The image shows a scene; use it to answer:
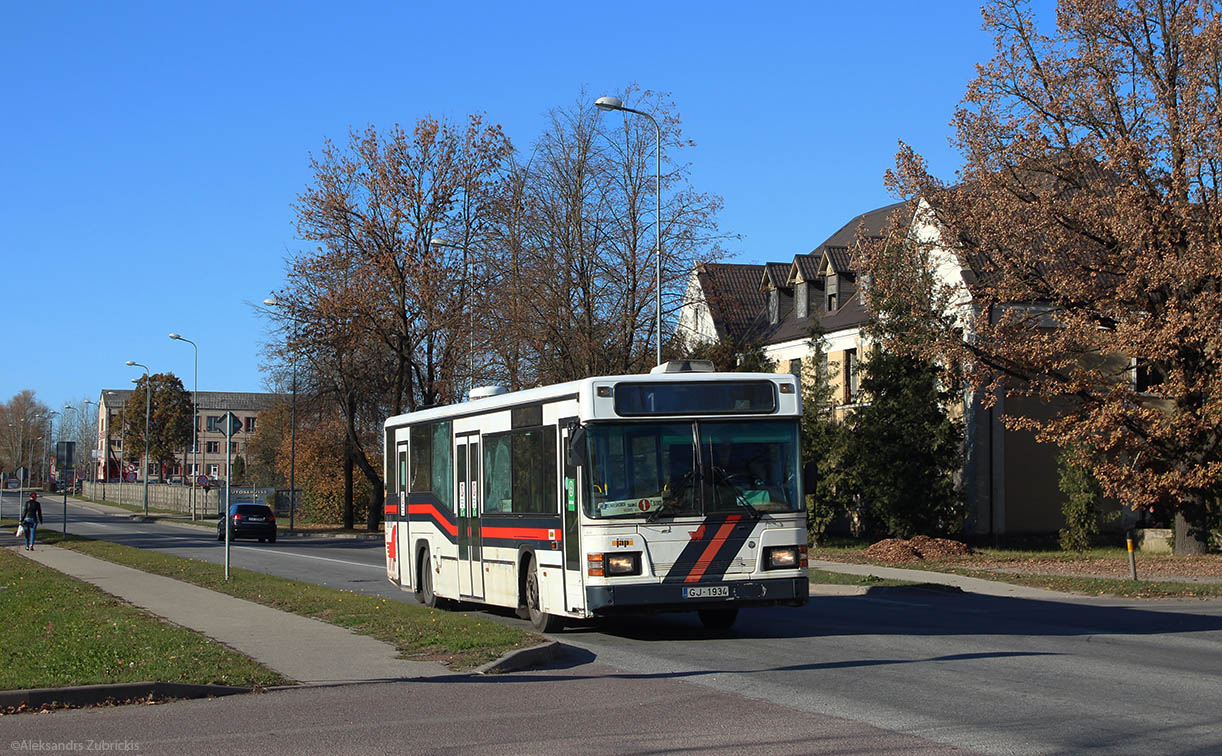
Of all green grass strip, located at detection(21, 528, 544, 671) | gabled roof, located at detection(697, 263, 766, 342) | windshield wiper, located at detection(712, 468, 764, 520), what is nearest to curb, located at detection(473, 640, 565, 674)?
green grass strip, located at detection(21, 528, 544, 671)

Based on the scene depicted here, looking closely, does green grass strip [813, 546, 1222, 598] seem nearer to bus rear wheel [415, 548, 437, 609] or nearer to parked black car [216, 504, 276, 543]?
bus rear wheel [415, 548, 437, 609]

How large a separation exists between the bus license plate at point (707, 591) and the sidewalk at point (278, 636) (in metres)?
3.08

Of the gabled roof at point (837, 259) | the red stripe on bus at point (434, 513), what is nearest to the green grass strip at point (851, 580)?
the red stripe on bus at point (434, 513)

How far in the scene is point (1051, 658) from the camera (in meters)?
12.9

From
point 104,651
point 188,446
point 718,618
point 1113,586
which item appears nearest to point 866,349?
point 1113,586

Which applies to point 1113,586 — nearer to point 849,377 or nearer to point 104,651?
point 104,651

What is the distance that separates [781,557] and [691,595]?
111 centimetres

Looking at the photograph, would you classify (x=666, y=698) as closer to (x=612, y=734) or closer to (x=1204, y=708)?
(x=612, y=734)

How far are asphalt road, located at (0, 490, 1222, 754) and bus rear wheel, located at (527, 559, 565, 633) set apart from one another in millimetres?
409

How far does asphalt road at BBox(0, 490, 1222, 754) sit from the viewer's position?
8.82m

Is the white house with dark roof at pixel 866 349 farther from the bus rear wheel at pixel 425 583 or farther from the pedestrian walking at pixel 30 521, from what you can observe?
the pedestrian walking at pixel 30 521

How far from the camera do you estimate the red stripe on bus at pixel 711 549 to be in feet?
45.2

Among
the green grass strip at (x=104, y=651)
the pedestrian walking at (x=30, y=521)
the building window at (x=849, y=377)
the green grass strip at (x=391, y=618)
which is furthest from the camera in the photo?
the building window at (x=849, y=377)

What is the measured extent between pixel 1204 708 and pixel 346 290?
40464 millimetres
